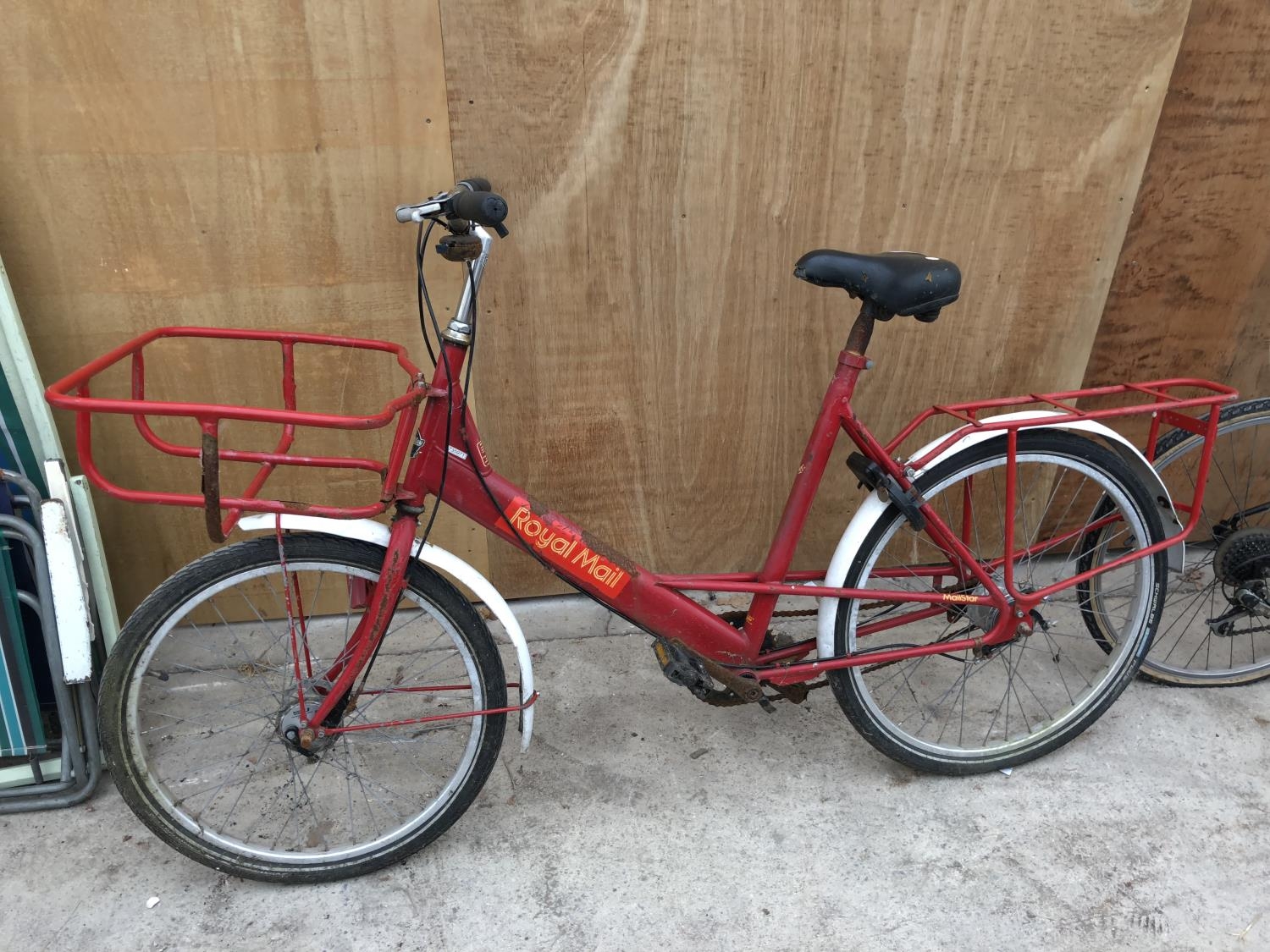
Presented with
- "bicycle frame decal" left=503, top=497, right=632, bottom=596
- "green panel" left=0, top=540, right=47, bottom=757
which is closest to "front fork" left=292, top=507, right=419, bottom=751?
"bicycle frame decal" left=503, top=497, right=632, bottom=596

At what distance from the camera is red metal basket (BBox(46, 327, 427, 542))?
1.43 metres

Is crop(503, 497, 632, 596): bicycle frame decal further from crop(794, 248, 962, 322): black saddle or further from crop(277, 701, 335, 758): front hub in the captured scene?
crop(794, 248, 962, 322): black saddle

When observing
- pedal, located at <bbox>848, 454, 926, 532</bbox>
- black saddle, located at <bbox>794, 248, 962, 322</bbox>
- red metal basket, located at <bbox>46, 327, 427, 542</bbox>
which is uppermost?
black saddle, located at <bbox>794, 248, 962, 322</bbox>

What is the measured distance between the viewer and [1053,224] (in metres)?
2.57

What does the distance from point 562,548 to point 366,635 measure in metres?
0.48

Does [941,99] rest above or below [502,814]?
above

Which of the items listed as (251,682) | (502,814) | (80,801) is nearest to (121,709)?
(80,801)

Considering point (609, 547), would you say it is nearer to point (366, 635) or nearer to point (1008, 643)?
point (366, 635)

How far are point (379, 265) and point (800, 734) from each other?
1829 millimetres

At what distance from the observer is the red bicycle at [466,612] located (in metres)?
1.76

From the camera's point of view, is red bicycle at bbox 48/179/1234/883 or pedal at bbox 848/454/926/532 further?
pedal at bbox 848/454/926/532

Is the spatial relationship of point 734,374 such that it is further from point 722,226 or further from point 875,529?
point 875,529

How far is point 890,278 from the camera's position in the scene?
6.13ft

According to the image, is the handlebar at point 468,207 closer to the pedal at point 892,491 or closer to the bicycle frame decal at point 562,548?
the bicycle frame decal at point 562,548
